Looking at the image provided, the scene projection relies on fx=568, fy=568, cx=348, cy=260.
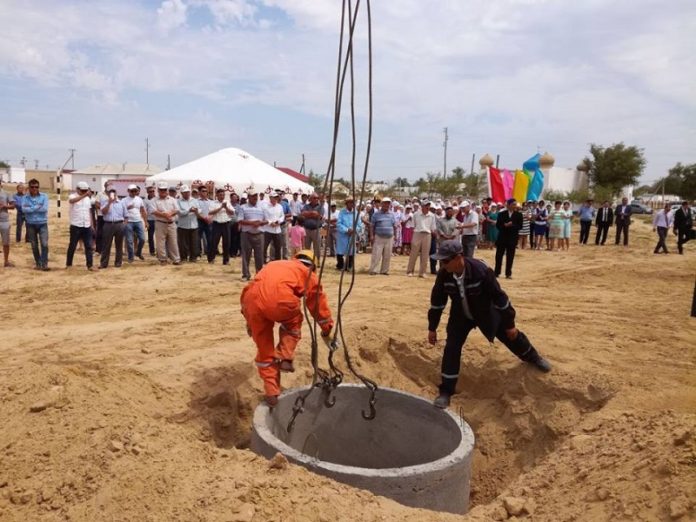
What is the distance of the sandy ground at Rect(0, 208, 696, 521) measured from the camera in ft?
10.6

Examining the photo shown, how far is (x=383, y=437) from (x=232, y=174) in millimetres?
11403

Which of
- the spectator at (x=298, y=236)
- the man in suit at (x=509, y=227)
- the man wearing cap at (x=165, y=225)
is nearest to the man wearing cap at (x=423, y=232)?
the man in suit at (x=509, y=227)

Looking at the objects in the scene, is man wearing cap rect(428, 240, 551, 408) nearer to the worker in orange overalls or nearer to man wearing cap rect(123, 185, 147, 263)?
the worker in orange overalls

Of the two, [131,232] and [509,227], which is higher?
[509,227]

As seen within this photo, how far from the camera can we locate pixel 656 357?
5.99 metres

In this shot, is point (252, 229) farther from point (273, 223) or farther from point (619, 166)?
point (619, 166)

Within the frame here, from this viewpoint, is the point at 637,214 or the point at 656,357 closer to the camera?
the point at 656,357

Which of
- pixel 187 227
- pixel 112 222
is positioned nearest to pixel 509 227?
pixel 187 227

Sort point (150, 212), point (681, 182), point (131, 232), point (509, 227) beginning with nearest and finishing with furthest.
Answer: point (509, 227) < point (131, 232) < point (150, 212) < point (681, 182)

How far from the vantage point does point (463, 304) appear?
4.79m

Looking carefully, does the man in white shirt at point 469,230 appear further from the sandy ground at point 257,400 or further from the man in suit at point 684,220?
the man in suit at point 684,220

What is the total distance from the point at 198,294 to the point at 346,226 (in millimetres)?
3739

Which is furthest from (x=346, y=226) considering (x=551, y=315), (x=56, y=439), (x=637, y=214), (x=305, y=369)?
(x=637, y=214)

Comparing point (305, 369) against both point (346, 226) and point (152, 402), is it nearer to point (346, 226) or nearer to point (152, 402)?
point (152, 402)
